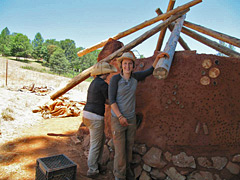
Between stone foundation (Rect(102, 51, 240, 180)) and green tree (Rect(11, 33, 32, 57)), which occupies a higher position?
green tree (Rect(11, 33, 32, 57))

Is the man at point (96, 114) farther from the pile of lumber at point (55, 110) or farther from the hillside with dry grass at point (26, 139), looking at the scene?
the pile of lumber at point (55, 110)

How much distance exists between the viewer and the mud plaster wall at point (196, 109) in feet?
9.36

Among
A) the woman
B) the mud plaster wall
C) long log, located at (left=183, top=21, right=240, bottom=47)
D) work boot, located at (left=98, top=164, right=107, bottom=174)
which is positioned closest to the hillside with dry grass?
work boot, located at (left=98, top=164, right=107, bottom=174)

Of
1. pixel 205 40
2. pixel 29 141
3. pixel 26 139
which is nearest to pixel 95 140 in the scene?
pixel 29 141

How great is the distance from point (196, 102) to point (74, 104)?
19.7 feet

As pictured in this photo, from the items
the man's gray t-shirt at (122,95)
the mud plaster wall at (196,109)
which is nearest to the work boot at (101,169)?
the mud plaster wall at (196,109)

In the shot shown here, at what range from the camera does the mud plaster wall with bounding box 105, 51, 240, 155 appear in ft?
9.36

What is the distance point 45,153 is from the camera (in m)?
3.74

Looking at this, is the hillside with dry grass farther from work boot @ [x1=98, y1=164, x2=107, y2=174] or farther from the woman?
the woman

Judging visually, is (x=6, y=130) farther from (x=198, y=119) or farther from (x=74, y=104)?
(x=198, y=119)

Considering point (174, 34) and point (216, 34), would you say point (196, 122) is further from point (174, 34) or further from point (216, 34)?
point (216, 34)

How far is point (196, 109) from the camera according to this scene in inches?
114

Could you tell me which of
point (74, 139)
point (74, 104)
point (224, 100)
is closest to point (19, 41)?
point (74, 104)

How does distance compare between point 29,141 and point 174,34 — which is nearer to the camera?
point 174,34
